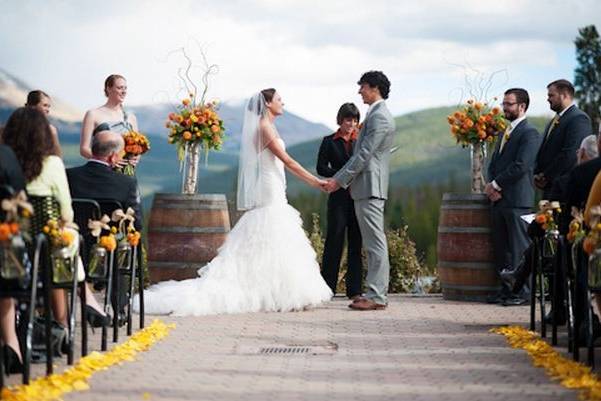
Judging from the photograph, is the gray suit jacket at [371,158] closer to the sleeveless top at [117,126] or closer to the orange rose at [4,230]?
the sleeveless top at [117,126]

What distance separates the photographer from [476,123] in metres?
14.0

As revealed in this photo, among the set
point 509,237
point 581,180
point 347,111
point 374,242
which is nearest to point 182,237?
point 374,242

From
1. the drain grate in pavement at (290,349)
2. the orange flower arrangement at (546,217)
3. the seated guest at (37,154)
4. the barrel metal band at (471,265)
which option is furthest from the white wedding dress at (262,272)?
the seated guest at (37,154)

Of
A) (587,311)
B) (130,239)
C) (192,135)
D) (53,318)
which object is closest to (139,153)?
(192,135)

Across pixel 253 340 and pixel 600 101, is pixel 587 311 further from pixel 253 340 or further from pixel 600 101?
pixel 600 101

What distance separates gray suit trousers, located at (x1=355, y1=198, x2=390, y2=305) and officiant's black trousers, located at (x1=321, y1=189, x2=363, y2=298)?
3.57ft

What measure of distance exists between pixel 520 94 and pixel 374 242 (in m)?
2.20

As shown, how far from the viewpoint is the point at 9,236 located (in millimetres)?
6672

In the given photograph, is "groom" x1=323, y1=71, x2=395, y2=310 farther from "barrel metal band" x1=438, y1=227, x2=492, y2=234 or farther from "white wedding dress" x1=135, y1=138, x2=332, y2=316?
"barrel metal band" x1=438, y1=227, x2=492, y2=234

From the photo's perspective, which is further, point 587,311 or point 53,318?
point 53,318

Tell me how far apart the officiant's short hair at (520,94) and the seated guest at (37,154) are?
6444 mm

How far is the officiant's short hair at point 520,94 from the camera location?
13.3 m

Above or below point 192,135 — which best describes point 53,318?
below

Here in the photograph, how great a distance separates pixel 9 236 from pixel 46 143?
4.50 feet
